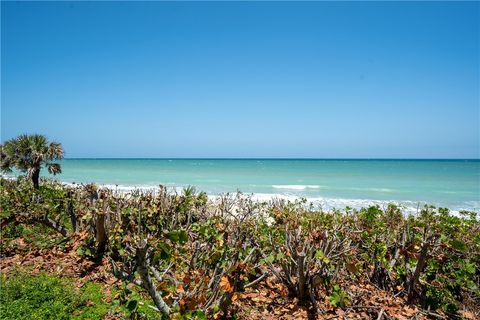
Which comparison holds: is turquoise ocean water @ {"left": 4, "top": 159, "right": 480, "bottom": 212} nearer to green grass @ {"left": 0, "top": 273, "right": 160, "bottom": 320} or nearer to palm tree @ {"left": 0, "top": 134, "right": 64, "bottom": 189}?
palm tree @ {"left": 0, "top": 134, "right": 64, "bottom": 189}

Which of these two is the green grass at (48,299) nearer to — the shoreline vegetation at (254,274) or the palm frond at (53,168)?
the shoreline vegetation at (254,274)

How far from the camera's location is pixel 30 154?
17234mm

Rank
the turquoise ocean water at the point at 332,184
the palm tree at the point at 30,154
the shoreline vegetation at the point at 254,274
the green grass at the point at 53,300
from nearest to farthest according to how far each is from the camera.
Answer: the shoreline vegetation at the point at 254,274
the green grass at the point at 53,300
the palm tree at the point at 30,154
the turquoise ocean water at the point at 332,184

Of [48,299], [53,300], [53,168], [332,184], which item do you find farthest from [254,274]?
[332,184]

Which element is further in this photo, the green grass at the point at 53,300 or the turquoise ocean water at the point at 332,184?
the turquoise ocean water at the point at 332,184

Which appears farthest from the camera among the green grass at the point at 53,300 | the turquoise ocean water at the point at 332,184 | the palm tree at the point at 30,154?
the turquoise ocean water at the point at 332,184

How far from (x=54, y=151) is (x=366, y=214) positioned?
17959 mm

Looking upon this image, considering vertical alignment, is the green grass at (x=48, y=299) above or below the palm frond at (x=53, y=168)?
below

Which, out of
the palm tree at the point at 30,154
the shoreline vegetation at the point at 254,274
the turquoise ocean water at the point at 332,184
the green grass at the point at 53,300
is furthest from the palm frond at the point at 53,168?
the green grass at the point at 53,300

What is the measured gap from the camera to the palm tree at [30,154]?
55.3 feet

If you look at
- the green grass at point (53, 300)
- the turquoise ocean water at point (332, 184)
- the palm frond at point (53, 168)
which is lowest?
the turquoise ocean water at point (332, 184)

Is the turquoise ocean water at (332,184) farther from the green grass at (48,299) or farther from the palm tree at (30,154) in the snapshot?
the green grass at (48,299)

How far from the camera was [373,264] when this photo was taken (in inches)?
220

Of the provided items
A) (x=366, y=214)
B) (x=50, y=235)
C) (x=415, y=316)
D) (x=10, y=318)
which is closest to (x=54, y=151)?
(x=50, y=235)
